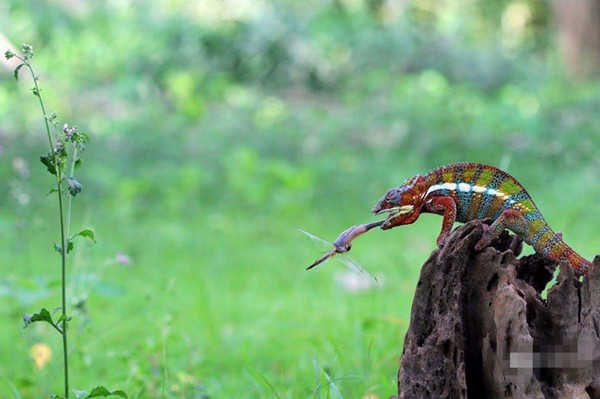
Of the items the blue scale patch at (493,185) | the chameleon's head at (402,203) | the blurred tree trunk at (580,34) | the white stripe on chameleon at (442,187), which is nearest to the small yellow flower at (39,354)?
the chameleon's head at (402,203)

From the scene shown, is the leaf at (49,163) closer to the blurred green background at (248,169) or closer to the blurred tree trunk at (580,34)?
the blurred green background at (248,169)

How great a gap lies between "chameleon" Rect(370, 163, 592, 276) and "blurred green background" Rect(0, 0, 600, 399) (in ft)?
1.90

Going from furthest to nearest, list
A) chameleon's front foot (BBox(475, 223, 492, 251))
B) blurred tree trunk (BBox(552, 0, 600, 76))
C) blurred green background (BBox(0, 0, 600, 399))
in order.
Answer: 1. blurred tree trunk (BBox(552, 0, 600, 76))
2. blurred green background (BBox(0, 0, 600, 399))
3. chameleon's front foot (BBox(475, 223, 492, 251))

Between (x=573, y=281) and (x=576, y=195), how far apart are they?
5427mm

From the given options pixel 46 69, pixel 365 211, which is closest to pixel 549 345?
pixel 365 211

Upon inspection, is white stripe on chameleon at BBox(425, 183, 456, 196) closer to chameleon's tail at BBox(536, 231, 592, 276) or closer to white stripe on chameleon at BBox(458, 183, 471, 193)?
white stripe on chameleon at BBox(458, 183, 471, 193)

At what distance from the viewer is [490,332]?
2.12m

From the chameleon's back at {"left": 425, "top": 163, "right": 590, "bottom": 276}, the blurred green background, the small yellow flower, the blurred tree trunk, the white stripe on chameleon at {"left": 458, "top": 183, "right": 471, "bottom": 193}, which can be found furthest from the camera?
the blurred tree trunk

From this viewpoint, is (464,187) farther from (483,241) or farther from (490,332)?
(490,332)

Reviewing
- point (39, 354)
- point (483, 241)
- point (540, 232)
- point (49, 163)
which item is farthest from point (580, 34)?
point (49, 163)

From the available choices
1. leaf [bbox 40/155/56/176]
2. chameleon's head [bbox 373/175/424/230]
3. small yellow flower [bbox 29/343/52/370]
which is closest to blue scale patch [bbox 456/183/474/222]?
chameleon's head [bbox 373/175/424/230]

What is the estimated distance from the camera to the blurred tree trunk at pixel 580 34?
13641mm

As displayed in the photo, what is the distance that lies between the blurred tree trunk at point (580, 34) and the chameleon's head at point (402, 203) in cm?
1209

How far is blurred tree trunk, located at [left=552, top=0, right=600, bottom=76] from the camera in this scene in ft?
44.8
